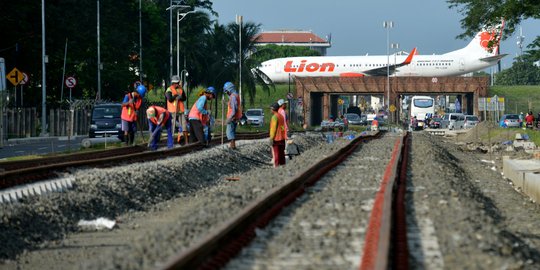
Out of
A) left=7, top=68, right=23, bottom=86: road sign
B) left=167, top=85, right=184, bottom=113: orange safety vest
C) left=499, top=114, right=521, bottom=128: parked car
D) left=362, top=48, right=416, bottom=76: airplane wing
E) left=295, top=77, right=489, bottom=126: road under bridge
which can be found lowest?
left=499, top=114, right=521, bottom=128: parked car

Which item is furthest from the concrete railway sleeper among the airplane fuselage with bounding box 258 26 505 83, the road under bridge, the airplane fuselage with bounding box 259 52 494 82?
the airplane fuselage with bounding box 258 26 505 83

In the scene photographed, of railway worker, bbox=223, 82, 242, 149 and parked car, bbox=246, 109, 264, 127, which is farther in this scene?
parked car, bbox=246, 109, 264, 127

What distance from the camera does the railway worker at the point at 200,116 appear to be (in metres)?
28.1

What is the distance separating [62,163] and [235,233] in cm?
1080

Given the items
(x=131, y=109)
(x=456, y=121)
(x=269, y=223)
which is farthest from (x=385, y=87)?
(x=269, y=223)

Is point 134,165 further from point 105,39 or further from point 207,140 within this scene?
point 105,39

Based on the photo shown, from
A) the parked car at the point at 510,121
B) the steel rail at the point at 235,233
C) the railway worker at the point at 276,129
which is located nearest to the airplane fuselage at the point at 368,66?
the parked car at the point at 510,121

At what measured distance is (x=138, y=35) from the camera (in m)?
88.5

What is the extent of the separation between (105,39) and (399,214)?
67.4 metres

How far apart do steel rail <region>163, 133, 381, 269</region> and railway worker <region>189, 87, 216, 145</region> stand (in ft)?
36.7

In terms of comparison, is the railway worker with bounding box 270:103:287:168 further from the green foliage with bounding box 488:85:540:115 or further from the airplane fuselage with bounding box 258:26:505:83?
the green foliage with bounding box 488:85:540:115

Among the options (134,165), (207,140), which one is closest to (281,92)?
(207,140)

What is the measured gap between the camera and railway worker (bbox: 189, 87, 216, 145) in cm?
2808

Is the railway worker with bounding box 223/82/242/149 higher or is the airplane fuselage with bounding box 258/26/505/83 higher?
the airplane fuselage with bounding box 258/26/505/83
